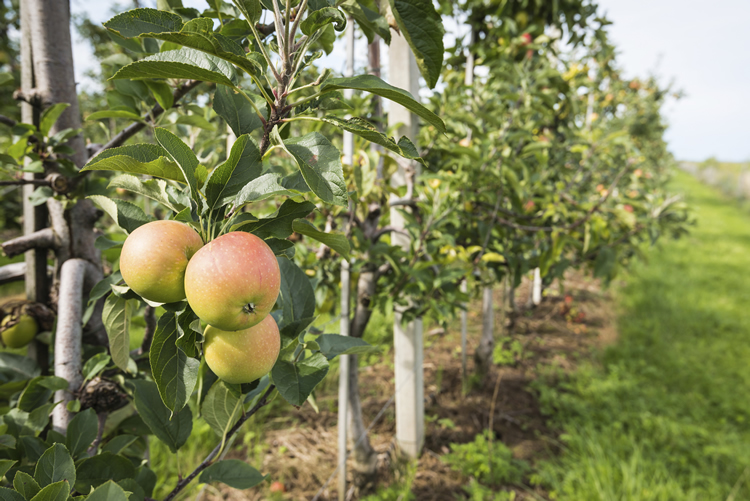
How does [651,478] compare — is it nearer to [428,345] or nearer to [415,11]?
[428,345]

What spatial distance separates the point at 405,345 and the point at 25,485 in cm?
152

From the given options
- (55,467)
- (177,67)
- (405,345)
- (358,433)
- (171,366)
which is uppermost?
(177,67)

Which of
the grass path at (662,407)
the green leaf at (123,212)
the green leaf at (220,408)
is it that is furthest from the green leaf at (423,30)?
the grass path at (662,407)

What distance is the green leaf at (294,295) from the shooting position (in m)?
0.60

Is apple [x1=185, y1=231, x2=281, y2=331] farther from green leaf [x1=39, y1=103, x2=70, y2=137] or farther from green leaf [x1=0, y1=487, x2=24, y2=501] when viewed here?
green leaf [x1=39, y1=103, x2=70, y2=137]

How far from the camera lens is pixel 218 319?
A: 1.27ft

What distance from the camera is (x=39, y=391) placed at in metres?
0.67

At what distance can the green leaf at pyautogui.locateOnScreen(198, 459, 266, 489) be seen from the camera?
61 cm

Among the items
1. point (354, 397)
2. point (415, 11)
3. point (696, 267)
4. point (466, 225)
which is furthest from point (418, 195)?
point (696, 267)

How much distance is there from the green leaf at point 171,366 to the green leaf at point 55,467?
0.55ft

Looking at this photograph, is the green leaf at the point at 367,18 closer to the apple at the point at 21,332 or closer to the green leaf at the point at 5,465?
the green leaf at the point at 5,465

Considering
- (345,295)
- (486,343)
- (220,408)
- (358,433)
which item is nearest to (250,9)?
(220,408)

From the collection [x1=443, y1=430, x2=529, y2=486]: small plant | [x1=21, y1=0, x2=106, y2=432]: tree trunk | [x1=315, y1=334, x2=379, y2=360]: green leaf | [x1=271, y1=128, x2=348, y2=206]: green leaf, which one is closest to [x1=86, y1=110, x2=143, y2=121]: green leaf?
[x1=21, y1=0, x2=106, y2=432]: tree trunk

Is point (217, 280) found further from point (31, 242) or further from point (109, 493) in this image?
point (31, 242)
